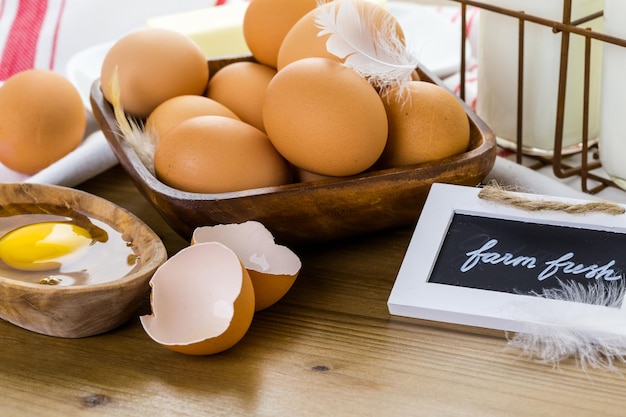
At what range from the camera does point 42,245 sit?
60cm

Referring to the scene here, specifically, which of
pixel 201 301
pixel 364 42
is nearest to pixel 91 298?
pixel 201 301

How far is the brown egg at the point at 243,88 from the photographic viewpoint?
72 centimetres

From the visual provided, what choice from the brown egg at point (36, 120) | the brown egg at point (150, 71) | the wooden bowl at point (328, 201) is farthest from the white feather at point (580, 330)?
the brown egg at point (36, 120)

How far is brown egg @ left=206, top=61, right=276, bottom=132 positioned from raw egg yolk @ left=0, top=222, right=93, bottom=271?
18 cm

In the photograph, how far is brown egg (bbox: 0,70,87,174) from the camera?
0.82 m

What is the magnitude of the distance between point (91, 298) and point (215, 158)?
0.14 metres

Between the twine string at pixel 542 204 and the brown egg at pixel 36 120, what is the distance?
1.42ft

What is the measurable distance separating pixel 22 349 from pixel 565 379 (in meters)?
0.35

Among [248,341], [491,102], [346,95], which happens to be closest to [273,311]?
[248,341]

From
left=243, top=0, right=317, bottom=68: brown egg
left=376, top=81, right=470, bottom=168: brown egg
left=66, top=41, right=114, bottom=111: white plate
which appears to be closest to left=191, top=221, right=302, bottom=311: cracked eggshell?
left=376, top=81, right=470, bottom=168: brown egg

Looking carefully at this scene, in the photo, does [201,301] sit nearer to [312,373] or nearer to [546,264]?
[312,373]

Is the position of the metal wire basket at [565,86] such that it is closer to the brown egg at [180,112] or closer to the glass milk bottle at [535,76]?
the glass milk bottle at [535,76]

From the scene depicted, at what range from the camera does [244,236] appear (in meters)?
0.59

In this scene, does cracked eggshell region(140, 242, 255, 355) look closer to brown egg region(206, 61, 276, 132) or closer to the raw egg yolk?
the raw egg yolk
